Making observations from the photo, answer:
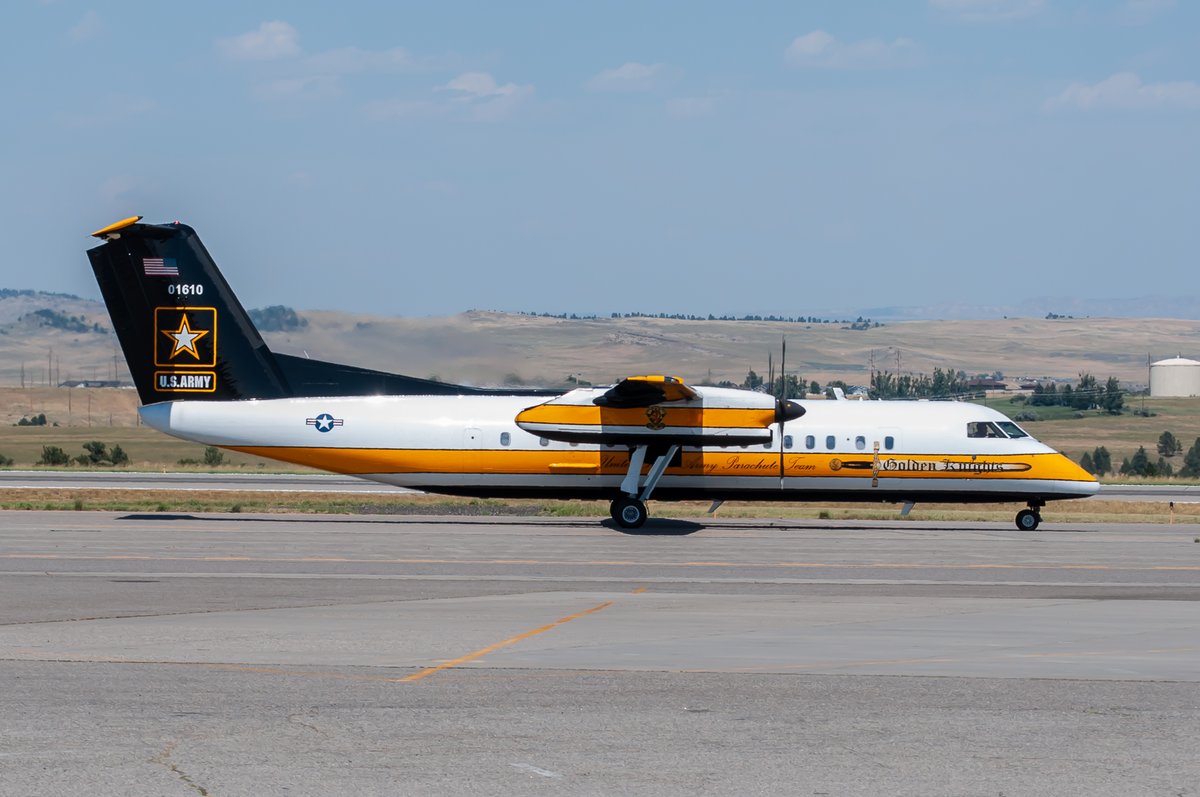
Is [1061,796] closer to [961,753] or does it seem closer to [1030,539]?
[961,753]

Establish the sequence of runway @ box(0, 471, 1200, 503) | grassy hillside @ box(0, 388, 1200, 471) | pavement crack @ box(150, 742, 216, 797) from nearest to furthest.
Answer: pavement crack @ box(150, 742, 216, 797) < runway @ box(0, 471, 1200, 503) < grassy hillside @ box(0, 388, 1200, 471)

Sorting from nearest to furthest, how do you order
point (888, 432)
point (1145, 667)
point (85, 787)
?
point (85, 787)
point (1145, 667)
point (888, 432)

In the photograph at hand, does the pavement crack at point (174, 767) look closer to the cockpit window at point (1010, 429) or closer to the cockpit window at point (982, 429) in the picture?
the cockpit window at point (982, 429)

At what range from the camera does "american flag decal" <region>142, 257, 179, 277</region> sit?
31.2 m

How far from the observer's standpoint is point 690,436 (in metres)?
31.2

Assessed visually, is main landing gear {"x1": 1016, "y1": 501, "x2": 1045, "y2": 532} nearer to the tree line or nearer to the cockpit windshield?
the cockpit windshield

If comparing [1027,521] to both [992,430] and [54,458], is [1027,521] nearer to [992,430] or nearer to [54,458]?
[992,430]

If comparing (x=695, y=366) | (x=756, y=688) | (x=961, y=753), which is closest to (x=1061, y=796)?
(x=961, y=753)

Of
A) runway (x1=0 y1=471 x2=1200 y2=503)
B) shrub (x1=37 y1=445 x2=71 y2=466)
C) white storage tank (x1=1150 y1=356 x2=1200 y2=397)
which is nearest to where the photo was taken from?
runway (x1=0 y1=471 x2=1200 y2=503)

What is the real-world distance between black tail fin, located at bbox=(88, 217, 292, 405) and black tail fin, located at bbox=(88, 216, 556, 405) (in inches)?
0.9

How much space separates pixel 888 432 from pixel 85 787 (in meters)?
26.2

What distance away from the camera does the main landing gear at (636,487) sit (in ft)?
103

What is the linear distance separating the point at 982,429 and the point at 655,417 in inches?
336

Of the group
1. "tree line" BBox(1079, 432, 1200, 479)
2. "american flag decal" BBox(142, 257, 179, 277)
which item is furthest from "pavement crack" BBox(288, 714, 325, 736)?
"tree line" BBox(1079, 432, 1200, 479)
